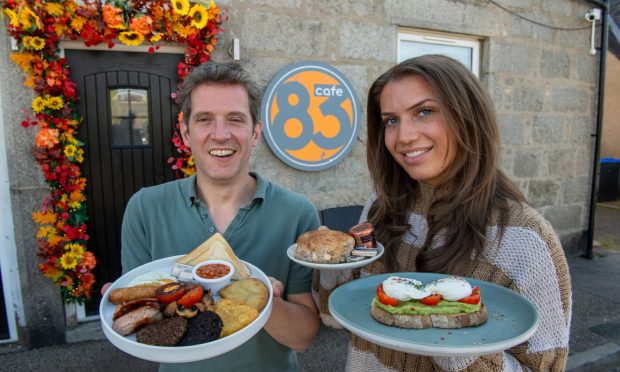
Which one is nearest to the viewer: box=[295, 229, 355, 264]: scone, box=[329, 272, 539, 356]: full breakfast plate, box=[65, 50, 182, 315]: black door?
box=[329, 272, 539, 356]: full breakfast plate

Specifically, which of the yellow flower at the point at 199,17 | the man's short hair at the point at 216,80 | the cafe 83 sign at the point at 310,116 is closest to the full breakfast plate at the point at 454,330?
the man's short hair at the point at 216,80

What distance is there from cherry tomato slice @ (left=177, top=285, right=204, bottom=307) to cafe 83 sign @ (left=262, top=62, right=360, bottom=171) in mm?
3202

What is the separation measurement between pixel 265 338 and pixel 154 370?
8.11ft

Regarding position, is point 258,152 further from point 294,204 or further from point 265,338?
point 265,338

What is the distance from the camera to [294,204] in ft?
6.14

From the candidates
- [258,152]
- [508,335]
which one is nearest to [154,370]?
[258,152]

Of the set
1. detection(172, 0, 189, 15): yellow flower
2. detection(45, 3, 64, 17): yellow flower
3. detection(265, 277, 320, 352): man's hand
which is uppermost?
detection(172, 0, 189, 15): yellow flower

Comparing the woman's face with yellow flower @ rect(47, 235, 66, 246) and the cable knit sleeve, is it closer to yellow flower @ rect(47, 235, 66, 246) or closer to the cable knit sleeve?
the cable knit sleeve

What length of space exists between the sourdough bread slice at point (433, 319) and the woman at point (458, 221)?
104 mm

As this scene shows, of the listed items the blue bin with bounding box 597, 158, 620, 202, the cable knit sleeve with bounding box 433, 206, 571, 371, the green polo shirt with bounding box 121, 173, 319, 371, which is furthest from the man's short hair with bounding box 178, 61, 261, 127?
the blue bin with bounding box 597, 158, 620, 202

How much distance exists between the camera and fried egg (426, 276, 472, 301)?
4.09 feet

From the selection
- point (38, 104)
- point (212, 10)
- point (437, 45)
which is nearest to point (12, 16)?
point (38, 104)

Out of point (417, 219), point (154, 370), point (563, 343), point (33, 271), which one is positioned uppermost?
point (417, 219)

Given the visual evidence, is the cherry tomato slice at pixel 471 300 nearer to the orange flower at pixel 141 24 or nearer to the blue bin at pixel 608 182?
the orange flower at pixel 141 24
